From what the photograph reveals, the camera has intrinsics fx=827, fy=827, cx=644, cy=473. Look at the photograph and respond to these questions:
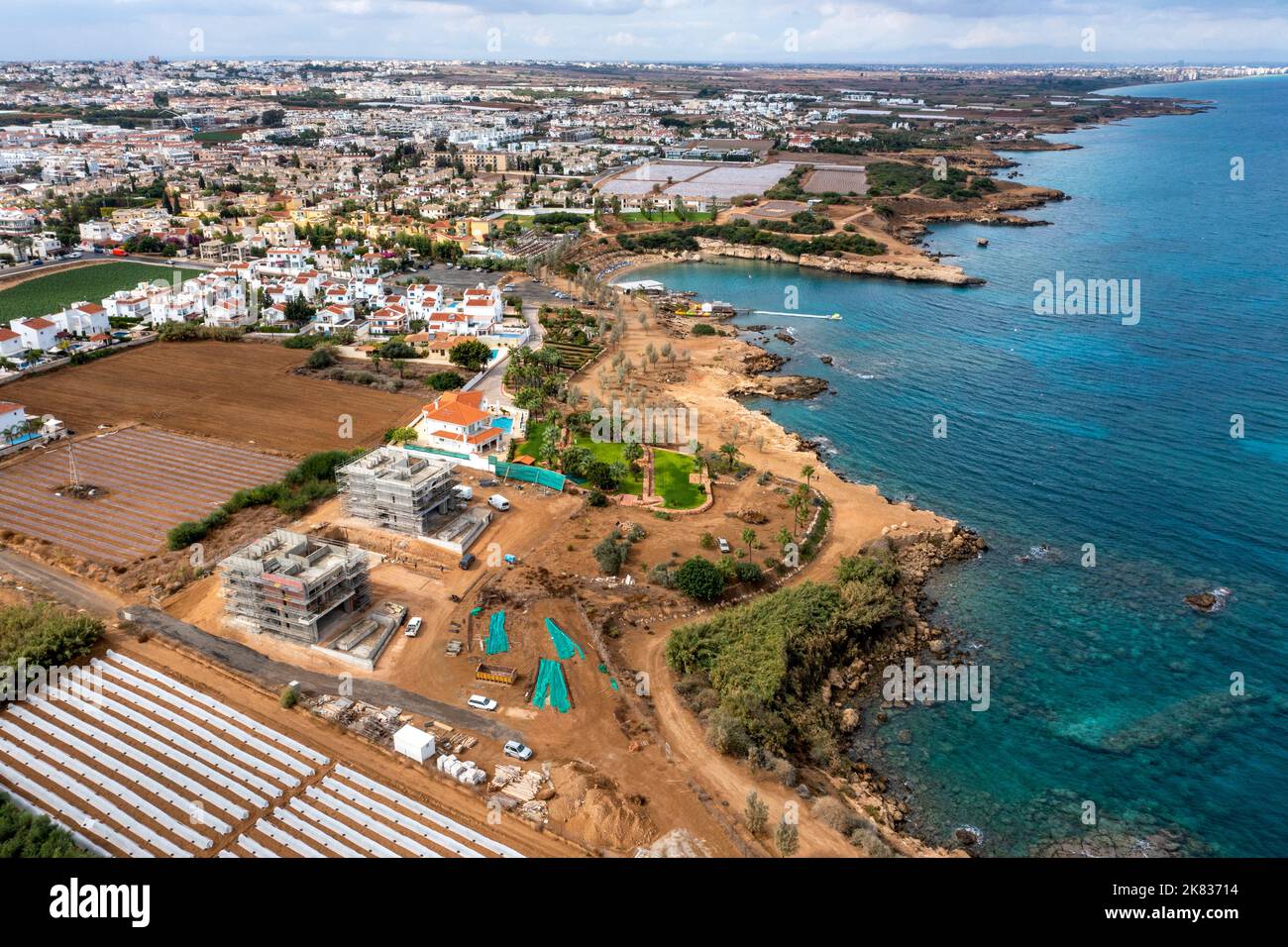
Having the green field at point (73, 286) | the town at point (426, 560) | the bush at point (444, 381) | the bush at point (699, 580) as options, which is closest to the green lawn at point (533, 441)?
the town at point (426, 560)

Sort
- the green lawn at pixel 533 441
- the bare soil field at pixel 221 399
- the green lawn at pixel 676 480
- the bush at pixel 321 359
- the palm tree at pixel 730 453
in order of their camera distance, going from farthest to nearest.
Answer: the bush at pixel 321 359 < the bare soil field at pixel 221 399 < the green lawn at pixel 533 441 < the palm tree at pixel 730 453 < the green lawn at pixel 676 480

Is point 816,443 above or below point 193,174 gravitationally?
below

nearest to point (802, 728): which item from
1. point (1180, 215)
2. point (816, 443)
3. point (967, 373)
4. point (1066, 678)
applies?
point (1066, 678)

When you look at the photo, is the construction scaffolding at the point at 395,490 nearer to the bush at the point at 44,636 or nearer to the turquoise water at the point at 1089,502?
the bush at the point at 44,636

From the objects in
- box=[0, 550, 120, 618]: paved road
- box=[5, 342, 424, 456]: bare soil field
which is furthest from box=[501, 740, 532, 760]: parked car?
box=[5, 342, 424, 456]: bare soil field

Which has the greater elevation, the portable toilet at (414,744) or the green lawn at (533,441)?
the green lawn at (533,441)
